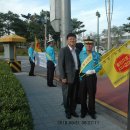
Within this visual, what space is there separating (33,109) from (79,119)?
4.65 feet

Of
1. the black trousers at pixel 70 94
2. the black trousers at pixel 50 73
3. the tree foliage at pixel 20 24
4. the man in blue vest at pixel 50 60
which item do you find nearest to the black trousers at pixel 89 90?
the black trousers at pixel 70 94

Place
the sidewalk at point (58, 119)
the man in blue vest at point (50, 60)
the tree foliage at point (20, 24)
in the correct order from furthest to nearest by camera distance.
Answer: the tree foliage at point (20, 24), the man in blue vest at point (50, 60), the sidewalk at point (58, 119)

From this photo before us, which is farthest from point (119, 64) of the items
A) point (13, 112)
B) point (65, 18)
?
point (65, 18)

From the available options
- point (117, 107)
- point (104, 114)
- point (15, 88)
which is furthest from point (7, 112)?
point (117, 107)

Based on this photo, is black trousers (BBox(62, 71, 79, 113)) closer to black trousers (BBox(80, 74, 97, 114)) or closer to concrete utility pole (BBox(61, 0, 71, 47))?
black trousers (BBox(80, 74, 97, 114))

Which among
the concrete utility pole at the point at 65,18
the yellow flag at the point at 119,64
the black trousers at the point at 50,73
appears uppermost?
the concrete utility pole at the point at 65,18

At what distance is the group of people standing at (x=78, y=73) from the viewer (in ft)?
22.6

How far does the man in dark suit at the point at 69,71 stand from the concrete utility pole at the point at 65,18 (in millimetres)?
3512

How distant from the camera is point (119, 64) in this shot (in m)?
A: 6.08

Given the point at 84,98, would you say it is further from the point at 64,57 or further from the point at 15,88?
the point at 15,88

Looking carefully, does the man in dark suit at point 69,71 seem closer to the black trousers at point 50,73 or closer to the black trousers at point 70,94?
the black trousers at point 70,94

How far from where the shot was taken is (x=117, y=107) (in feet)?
26.2

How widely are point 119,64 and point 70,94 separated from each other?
1.47m

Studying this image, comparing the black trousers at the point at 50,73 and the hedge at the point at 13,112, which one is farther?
the black trousers at the point at 50,73
